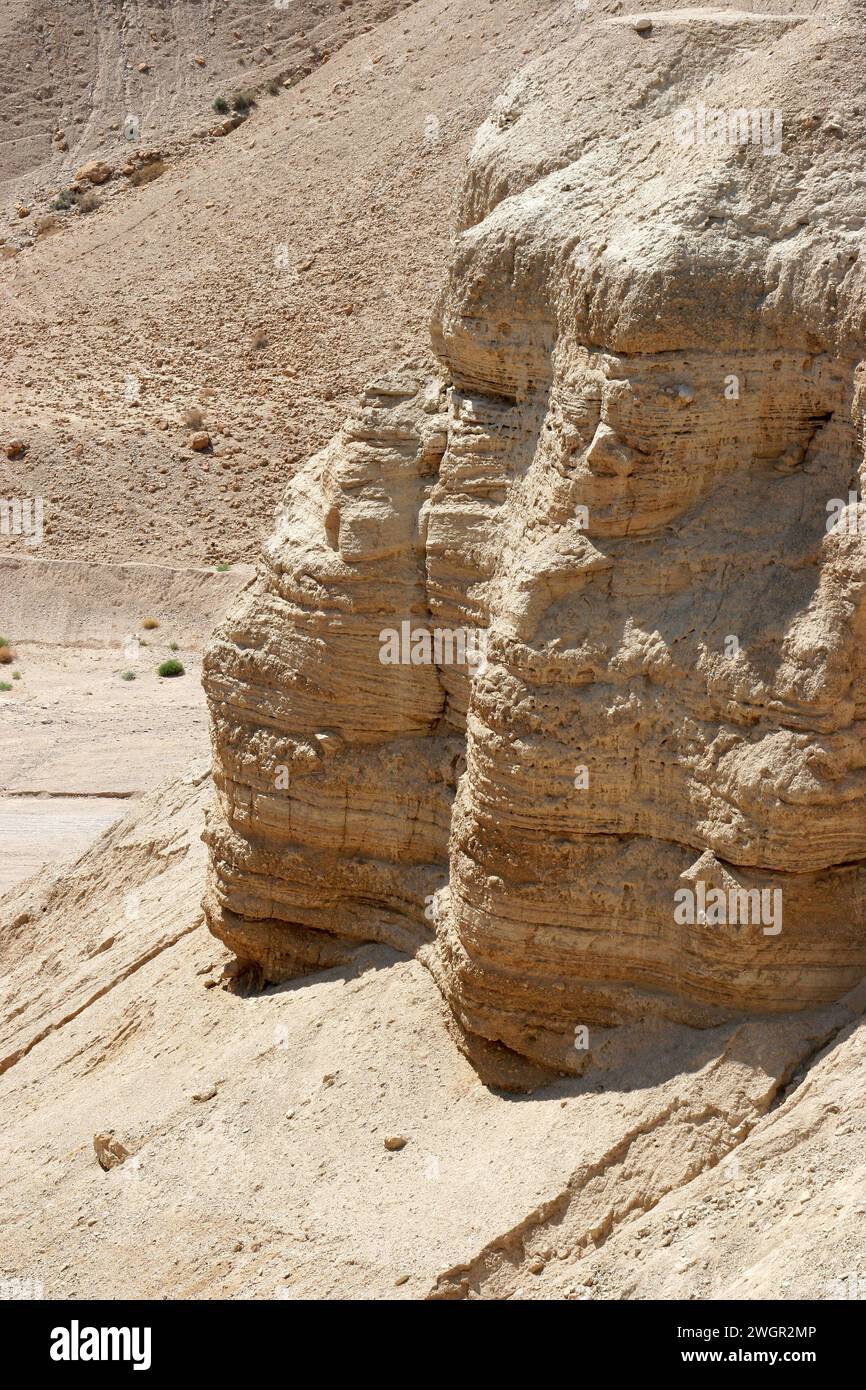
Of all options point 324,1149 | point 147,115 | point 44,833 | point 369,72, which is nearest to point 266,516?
point 44,833

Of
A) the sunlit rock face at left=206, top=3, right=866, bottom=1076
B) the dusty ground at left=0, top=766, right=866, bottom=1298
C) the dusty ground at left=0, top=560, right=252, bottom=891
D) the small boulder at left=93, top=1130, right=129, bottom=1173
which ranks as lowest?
the dusty ground at left=0, top=560, right=252, bottom=891

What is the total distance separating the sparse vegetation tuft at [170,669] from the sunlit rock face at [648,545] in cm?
2007

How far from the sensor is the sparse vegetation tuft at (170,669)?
30.8m

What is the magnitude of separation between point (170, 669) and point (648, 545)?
22.1 metres

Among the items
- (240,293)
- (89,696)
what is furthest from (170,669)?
A: (240,293)

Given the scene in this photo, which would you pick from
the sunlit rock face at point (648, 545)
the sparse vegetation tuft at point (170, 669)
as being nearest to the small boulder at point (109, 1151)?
the sunlit rock face at point (648, 545)

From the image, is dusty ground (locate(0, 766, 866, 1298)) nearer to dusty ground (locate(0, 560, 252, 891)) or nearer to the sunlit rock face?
the sunlit rock face

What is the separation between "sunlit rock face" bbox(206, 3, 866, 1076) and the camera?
8859mm

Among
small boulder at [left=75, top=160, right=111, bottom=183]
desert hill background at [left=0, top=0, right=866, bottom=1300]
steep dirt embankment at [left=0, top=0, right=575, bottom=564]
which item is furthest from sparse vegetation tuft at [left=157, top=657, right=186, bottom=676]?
small boulder at [left=75, top=160, right=111, bottom=183]

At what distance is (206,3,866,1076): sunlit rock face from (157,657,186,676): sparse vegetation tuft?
20.1 meters

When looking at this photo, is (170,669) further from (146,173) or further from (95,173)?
(95,173)

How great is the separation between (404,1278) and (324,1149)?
4.19 ft

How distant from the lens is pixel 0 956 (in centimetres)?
1672

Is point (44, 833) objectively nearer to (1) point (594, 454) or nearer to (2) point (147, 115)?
(1) point (594, 454)
